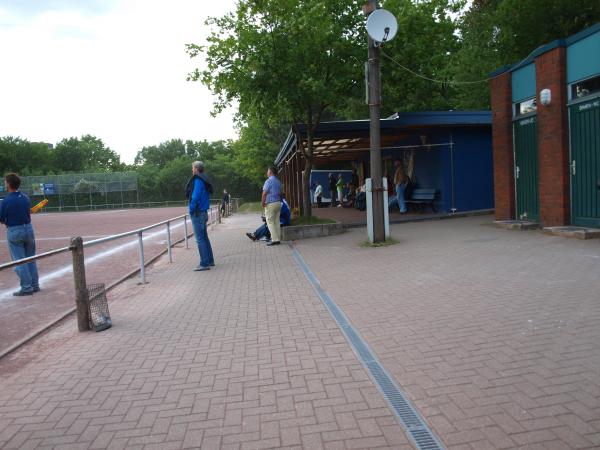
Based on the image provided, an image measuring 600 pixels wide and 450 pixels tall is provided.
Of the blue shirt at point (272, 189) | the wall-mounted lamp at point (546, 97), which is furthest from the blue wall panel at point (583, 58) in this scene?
the blue shirt at point (272, 189)

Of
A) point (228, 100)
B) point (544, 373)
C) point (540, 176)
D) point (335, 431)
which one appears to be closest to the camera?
point (335, 431)

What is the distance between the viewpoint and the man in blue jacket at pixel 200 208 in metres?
9.20

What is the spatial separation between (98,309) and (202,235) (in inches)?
145

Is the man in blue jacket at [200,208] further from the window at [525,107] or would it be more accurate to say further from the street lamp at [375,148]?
the window at [525,107]

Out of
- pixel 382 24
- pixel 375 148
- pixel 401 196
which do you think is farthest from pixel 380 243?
pixel 401 196

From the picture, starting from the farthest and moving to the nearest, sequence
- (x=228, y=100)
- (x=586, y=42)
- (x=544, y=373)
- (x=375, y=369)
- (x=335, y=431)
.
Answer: (x=228, y=100), (x=586, y=42), (x=375, y=369), (x=544, y=373), (x=335, y=431)

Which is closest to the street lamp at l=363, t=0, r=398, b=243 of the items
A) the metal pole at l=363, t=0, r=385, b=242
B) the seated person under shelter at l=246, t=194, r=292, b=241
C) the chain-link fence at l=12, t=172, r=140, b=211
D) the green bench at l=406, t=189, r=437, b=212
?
the metal pole at l=363, t=0, r=385, b=242

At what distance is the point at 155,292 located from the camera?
297 inches

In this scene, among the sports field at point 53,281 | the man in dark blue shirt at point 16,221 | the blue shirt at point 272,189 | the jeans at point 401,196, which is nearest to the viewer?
the sports field at point 53,281

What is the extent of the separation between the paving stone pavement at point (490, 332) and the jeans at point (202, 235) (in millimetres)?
2087

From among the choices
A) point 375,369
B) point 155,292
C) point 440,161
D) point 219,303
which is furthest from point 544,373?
point 440,161

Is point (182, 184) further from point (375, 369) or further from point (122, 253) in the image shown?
point (375, 369)

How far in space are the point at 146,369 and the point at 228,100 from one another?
10.7m

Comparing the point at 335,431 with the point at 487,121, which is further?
the point at 487,121
